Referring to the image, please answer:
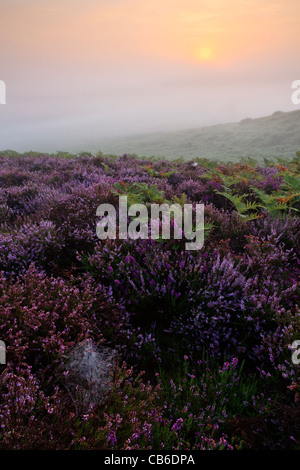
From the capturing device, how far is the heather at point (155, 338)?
1.64 m

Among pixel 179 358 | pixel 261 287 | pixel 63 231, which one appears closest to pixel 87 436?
pixel 179 358

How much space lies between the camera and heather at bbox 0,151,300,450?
1.64 meters

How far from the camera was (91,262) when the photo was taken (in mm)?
2900

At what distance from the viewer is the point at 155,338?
249 cm

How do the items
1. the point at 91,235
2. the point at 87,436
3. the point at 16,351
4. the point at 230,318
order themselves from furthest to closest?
the point at 91,235, the point at 230,318, the point at 16,351, the point at 87,436

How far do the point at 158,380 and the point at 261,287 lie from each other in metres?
1.21

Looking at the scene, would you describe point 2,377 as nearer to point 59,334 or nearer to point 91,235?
point 59,334

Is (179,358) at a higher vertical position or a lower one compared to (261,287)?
lower

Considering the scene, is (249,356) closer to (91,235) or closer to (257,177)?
(91,235)

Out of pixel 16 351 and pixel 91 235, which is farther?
pixel 91 235

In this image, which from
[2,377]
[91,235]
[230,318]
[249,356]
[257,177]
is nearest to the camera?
[2,377]

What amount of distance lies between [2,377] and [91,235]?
6.36 feet

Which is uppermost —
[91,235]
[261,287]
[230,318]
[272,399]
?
[91,235]

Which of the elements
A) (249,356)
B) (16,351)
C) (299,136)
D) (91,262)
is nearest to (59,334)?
(16,351)
